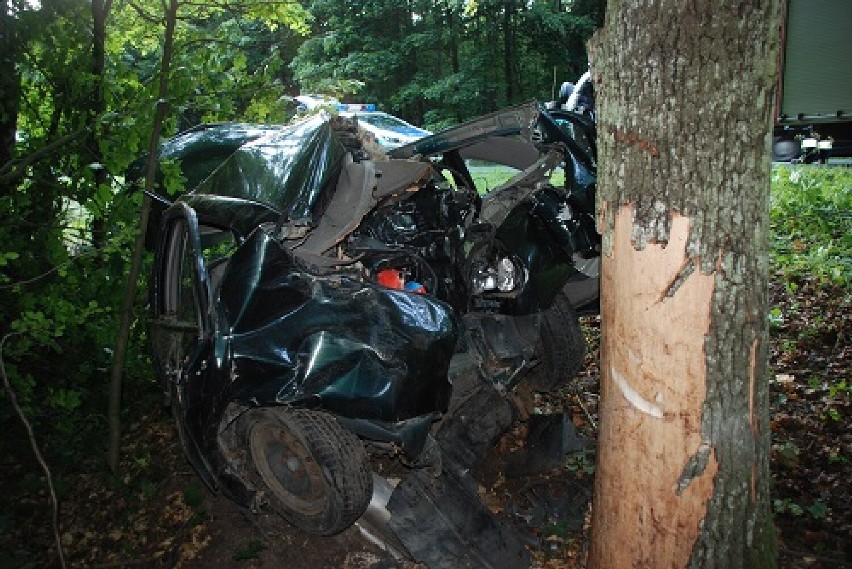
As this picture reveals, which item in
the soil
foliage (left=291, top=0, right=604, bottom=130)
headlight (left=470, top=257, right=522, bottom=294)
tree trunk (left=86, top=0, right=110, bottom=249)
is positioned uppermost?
foliage (left=291, top=0, right=604, bottom=130)

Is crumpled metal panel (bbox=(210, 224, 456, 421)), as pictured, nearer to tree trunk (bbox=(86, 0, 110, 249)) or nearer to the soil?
the soil

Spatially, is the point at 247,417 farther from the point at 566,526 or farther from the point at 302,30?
the point at 302,30

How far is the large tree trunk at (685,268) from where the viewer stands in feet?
6.31

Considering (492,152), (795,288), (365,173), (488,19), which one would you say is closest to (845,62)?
(795,288)

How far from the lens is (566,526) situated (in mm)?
3270

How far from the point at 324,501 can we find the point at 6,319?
2.84 meters

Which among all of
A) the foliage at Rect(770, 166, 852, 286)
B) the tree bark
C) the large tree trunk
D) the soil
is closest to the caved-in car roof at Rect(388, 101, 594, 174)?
the tree bark

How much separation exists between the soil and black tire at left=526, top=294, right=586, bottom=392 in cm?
26

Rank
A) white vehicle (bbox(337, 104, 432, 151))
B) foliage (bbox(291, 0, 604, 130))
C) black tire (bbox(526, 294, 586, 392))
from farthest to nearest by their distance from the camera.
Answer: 1. foliage (bbox(291, 0, 604, 130))
2. white vehicle (bbox(337, 104, 432, 151))
3. black tire (bbox(526, 294, 586, 392))

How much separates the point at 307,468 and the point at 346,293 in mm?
891

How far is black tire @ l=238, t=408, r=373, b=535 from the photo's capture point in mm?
2996

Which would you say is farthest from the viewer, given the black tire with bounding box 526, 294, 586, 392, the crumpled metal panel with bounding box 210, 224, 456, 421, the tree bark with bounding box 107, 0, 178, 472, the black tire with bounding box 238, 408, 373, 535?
the black tire with bounding box 526, 294, 586, 392

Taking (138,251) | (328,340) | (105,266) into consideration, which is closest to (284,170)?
(138,251)

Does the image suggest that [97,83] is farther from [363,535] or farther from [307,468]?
[363,535]
